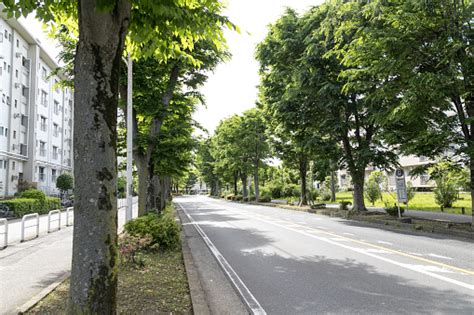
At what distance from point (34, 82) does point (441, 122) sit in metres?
40.3

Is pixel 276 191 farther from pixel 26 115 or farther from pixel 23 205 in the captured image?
pixel 23 205

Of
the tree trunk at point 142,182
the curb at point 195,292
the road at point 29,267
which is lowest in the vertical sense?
the road at point 29,267

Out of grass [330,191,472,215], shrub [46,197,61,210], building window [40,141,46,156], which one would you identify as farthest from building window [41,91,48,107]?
grass [330,191,472,215]

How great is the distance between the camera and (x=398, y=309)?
17.2 ft

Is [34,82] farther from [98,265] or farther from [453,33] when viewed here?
[98,265]

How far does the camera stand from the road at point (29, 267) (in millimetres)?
6145

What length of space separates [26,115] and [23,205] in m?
17.9

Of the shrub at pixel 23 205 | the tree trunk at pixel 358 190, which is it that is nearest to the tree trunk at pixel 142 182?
the tree trunk at pixel 358 190

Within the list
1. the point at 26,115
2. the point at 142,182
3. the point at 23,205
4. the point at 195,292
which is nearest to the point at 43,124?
the point at 26,115

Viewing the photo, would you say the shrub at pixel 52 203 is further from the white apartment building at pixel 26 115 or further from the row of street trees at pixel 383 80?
the row of street trees at pixel 383 80

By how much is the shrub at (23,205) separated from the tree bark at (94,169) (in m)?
24.4

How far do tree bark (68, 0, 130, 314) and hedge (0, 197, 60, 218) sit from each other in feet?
79.9

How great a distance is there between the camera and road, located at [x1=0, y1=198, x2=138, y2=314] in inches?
242

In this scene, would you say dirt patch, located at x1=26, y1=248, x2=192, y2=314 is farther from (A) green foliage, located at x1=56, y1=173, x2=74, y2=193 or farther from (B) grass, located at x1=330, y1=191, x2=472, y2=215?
(A) green foliage, located at x1=56, y1=173, x2=74, y2=193
